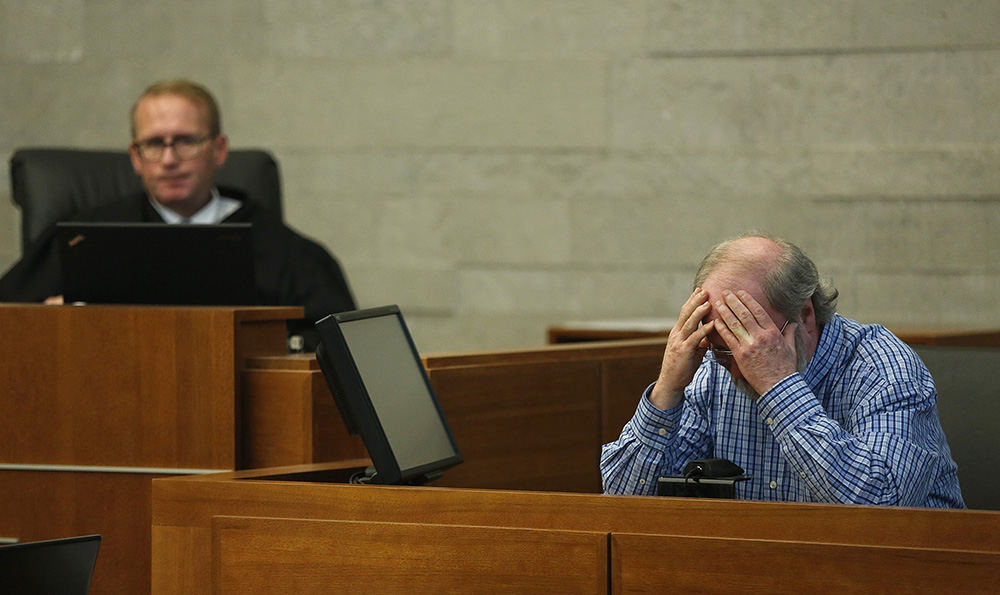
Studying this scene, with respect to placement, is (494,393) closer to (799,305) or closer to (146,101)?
(799,305)

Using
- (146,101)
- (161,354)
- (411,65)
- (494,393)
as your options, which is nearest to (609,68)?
(411,65)

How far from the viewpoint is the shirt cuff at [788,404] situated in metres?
2.22

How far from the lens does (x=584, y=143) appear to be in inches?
197

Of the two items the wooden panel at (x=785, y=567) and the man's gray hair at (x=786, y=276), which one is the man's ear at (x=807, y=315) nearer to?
the man's gray hair at (x=786, y=276)

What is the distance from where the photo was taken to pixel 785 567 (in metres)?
1.90

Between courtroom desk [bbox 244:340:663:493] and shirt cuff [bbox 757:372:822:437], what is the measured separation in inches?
36.3

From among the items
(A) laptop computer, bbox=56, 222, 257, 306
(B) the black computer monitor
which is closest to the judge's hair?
(A) laptop computer, bbox=56, 222, 257, 306

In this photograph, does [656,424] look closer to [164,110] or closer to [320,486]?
[320,486]

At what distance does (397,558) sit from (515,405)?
1111 mm

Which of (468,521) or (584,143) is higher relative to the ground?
(584,143)

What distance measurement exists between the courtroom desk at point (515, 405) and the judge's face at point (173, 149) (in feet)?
4.39

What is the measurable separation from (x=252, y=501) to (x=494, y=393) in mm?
1014

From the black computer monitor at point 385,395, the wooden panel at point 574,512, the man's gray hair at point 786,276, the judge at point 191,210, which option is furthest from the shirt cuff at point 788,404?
the judge at point 191,210

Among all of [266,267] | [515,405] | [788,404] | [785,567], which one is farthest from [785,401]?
[266,267]
